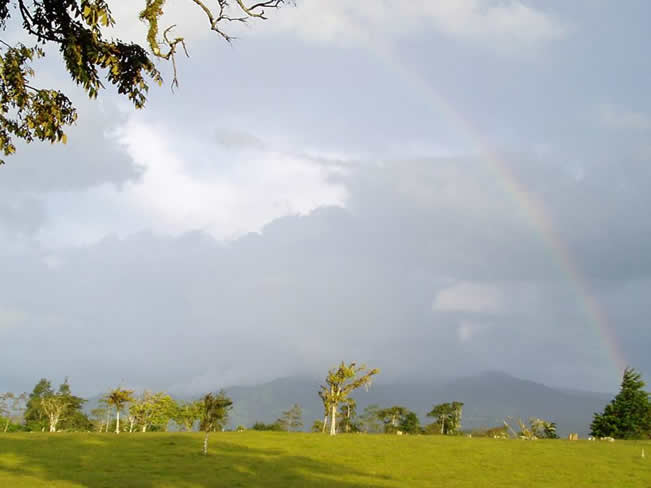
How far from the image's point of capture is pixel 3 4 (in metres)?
14.1

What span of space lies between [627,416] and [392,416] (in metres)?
55.2

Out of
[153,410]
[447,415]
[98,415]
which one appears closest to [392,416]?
[447,415]

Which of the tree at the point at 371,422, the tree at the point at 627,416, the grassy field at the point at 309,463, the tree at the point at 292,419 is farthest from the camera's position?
the tree at the point at 292,419

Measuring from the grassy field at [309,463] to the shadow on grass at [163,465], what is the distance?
2.8 inches

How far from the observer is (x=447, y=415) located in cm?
14812

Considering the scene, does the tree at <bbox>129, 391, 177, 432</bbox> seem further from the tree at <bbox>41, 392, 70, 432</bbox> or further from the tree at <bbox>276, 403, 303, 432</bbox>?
the tree at <bbox>276, 403, 303, 432</bbox>

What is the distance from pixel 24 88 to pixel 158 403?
4250 inches

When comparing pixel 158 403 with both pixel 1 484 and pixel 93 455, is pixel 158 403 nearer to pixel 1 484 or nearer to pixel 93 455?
pixel 93 455

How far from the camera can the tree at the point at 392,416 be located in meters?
144

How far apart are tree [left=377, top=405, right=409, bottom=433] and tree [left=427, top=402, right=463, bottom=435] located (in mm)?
9585

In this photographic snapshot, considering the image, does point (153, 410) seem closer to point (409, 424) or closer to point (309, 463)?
point (409, 424)

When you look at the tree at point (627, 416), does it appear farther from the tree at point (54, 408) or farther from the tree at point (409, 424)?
the tree at point (54, 408)

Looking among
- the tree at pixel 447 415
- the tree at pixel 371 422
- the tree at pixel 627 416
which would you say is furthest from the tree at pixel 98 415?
the tree at pixel 627 416

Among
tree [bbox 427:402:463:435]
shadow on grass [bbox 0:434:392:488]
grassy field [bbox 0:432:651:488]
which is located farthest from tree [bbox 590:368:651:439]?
shadow on grass [bbox 0:434:392:488]
